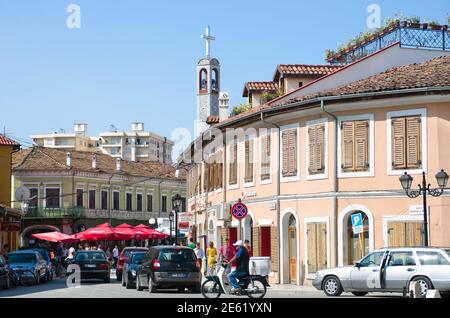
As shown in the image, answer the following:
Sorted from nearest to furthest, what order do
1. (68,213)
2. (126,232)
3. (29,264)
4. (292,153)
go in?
(292,153)
(29,264)
(126,232)
(68,213)

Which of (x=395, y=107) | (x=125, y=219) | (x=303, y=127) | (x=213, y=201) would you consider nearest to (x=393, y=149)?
(x=395, y=107)

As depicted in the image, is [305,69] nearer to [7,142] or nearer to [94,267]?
[94,267]

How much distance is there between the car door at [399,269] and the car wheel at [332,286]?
1781 mm

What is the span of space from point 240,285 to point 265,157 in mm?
11362

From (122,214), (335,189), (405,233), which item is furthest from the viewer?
(122,214)

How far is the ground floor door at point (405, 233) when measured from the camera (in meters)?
29.5

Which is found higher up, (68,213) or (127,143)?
(127,143)

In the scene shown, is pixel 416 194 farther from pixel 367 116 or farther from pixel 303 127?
pixel 303 127

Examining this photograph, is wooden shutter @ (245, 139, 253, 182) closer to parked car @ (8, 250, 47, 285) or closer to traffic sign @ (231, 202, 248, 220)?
traffic sign @ (231, 202, 248, 220)

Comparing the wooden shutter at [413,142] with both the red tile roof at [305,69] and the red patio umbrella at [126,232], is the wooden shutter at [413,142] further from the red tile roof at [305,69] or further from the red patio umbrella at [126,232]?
the red patio umbrella at [126,232]

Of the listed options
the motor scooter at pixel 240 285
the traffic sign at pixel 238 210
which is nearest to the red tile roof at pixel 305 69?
the traffic sign at pixel 238 210

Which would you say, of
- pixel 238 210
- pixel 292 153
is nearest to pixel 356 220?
pixel 238 210

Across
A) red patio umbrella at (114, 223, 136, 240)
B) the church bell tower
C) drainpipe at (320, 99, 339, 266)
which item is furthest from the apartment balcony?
drainpipe at (320, 99, 339, 266)

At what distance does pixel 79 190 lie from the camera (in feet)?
263
